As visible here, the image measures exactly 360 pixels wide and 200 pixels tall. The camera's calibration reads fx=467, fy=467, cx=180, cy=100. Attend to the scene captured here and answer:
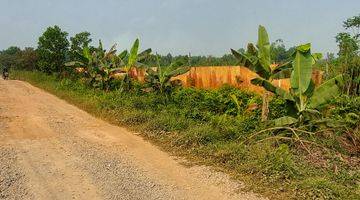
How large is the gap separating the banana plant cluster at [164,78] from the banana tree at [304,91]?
6199mm

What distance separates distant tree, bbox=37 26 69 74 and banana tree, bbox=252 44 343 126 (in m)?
21.8

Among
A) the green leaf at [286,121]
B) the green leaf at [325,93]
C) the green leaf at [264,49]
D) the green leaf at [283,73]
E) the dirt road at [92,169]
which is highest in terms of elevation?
the green leaf at [264,49]

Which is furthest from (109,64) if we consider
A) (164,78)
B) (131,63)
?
(164,78)

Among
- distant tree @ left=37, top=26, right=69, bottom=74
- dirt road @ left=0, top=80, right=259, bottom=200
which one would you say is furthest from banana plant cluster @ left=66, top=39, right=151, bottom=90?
distant tree @ left=37, top=26, right=69, bottom=74

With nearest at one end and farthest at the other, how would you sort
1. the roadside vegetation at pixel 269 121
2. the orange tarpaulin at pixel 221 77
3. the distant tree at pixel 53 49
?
the roadside vegetation at pixel 269 121 < the orange tarpaulin at pixel 221 77 < the distant tree at pixel 53 49

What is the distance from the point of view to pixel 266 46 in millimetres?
9984

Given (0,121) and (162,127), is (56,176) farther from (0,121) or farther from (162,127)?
(0,121)

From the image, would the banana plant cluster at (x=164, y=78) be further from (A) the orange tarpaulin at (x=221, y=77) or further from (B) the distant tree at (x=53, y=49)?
(B) the distant tree at (x=53, y=49)

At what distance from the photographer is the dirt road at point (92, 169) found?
22.1 feet

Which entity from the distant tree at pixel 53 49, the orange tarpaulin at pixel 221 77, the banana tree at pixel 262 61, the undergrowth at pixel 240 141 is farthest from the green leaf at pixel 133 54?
the distant tree at pixel 53 49

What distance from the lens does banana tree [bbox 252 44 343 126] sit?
930 cm

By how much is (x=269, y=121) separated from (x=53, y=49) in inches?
888

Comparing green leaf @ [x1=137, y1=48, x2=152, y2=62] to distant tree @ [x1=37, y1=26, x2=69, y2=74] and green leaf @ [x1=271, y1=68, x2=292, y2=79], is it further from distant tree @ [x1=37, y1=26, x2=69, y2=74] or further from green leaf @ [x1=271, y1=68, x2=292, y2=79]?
distant tree @ [x1=37, y1=26, x2=69, y2=74]

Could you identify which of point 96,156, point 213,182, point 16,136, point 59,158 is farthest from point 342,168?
point 16,136
